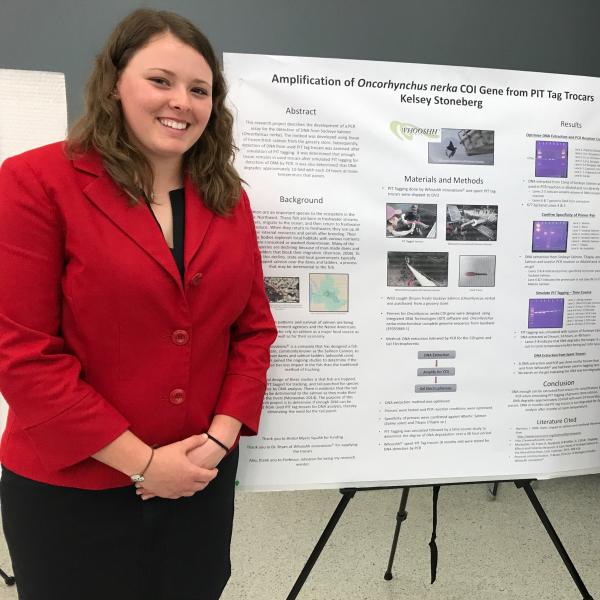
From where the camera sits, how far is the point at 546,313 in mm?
1374

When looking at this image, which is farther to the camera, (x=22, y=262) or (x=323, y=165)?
(x=323, y=165)

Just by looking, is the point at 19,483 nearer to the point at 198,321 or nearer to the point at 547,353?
the point at 198,321

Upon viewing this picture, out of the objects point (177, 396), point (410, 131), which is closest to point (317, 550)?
point (177, 396)

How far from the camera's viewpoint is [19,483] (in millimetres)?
909

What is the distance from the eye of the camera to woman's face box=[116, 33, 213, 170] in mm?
861

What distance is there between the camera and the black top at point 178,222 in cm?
92

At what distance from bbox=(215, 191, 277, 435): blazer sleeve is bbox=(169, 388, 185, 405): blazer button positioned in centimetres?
12

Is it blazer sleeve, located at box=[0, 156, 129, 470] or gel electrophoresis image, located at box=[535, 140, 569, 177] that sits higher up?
gel electrophoresis image, located at box=[535, 140, 569, 177]

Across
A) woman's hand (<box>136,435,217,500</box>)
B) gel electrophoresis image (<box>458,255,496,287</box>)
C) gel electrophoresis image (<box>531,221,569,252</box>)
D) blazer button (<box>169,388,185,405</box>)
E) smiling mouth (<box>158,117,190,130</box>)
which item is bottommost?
woman's hand (<box>136,435,217,500</box>)

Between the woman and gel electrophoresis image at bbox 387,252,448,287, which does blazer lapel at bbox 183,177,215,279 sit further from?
gel electrophoresis image at bbox 387,252,448,287

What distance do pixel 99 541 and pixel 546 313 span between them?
1263 mm

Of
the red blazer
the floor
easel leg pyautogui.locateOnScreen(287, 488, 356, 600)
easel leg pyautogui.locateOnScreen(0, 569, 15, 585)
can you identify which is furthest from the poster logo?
easel leg pyautogui.locateOnScreen(0, 569, 15, 585)

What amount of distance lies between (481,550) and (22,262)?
82.4 inches

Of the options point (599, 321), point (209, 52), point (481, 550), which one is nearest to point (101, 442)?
point (209, 52)
